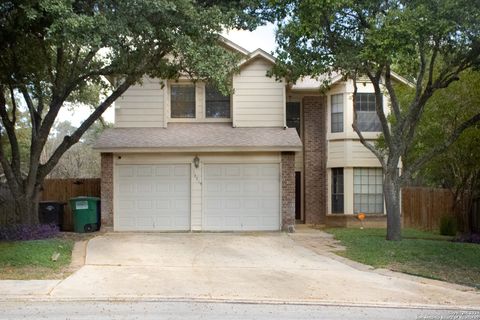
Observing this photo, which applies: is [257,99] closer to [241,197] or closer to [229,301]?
[241,197]

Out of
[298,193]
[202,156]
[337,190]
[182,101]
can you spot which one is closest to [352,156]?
[337,190]

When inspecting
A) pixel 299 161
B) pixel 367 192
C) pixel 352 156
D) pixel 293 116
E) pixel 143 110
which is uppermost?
pixel 293 116

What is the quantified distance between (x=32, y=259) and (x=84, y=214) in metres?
5.93

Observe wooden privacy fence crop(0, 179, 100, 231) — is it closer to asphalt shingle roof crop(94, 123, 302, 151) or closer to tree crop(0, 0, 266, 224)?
asphalt shingle roof crop(94, 123, 302, 151)

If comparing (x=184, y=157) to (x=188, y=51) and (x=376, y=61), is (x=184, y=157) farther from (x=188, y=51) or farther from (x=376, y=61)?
(x=376, y=61)

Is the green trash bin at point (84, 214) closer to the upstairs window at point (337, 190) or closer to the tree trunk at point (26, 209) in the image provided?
the tree trunk at point (26, 209)

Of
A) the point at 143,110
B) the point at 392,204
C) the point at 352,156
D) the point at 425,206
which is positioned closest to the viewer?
the point at 392,204

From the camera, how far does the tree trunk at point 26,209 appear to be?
15367mm

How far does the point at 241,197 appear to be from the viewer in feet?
59.5

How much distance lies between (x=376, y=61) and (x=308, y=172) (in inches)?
361

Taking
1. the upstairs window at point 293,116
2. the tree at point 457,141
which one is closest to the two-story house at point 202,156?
the tree at point 457,141

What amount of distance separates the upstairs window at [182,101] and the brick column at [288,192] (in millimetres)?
3631

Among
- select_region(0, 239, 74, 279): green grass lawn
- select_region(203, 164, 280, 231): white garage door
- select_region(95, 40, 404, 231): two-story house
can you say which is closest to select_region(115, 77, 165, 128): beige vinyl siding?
select_region(95, 40, 404, 231): two-story house

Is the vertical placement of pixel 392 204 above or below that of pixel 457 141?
below
